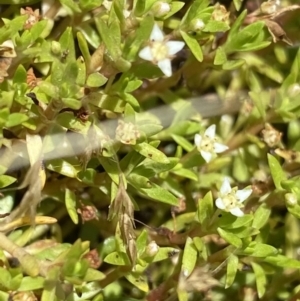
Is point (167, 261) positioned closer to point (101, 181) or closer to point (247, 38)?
point (101, 181)

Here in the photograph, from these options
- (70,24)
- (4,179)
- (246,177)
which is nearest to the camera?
(4,179)

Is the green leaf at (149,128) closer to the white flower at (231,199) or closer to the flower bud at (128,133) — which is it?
the flower bud at (128,133)

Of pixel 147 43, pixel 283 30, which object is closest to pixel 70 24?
pixel 147 43

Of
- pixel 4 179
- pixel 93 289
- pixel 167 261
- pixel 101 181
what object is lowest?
pixel 167 261

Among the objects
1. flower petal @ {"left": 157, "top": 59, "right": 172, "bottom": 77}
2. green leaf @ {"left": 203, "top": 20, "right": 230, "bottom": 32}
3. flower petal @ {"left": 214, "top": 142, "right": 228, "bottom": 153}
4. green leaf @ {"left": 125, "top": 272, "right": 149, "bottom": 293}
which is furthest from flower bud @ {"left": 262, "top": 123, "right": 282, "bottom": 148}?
green leaf @ {"left": 125, "top": 272, "right": 149, "bottom": 293}

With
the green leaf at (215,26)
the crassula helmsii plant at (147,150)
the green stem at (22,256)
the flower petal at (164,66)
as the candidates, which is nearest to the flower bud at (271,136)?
the crassula helmsii plant at (147,150)

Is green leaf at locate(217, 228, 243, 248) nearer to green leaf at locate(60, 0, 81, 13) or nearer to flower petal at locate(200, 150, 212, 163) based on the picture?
flower petal at locate(200, 150, 212, 163)

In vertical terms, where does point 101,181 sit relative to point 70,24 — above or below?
below
